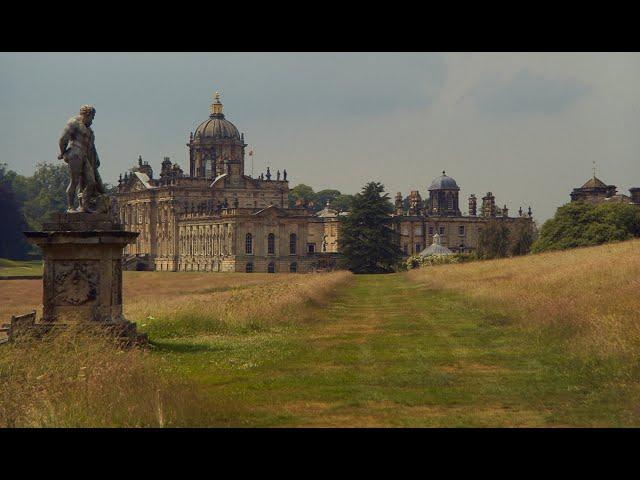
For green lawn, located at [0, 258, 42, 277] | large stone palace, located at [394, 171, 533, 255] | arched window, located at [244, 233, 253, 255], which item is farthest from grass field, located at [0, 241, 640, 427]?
large stone palace, located at [394, 171, 533, 255]

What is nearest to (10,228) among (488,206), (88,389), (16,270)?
(16,270)

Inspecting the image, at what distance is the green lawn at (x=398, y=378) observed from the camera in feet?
35.9

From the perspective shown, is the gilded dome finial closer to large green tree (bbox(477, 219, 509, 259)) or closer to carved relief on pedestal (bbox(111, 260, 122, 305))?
large green tree (bbox(477, 219, 509, 259))

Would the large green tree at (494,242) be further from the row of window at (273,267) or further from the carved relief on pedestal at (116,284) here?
the carved relief on pedestal at (116,284)

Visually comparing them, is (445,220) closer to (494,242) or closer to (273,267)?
(273,267)

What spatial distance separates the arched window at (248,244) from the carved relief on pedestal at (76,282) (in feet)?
310

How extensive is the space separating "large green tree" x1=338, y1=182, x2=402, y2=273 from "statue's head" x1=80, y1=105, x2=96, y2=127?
81.1 m

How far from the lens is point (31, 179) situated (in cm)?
12425

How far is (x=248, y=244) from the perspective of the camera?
11056cm

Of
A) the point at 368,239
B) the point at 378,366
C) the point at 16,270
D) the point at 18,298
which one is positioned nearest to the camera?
the point at 378,366

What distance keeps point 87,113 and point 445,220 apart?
120004 mm

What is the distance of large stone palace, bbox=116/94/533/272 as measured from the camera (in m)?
112
